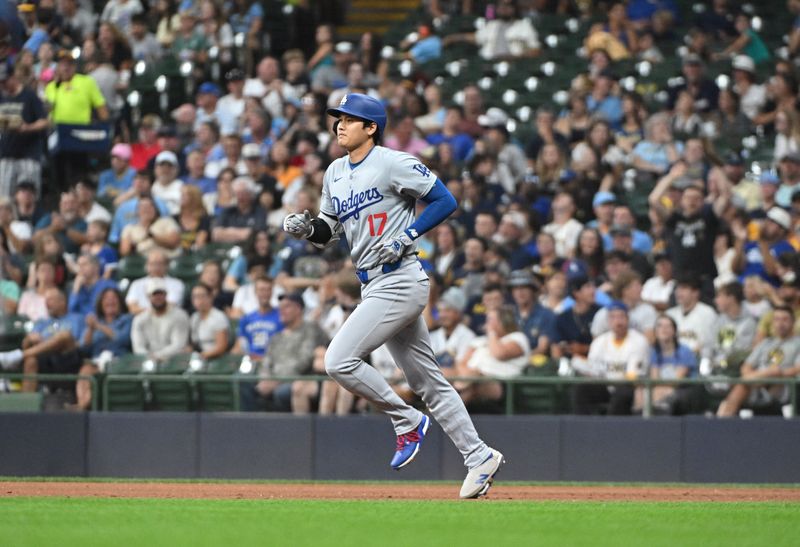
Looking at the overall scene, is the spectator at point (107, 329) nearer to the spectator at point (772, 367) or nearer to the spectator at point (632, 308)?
the spectator at point (632, 308)

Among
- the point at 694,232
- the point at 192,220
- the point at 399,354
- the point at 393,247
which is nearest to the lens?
the point at 393,247

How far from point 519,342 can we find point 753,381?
5.94ft

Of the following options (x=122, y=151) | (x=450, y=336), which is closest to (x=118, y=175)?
(x=122, y=151)

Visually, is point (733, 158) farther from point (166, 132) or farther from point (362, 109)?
point (362, 109)

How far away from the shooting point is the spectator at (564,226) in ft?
43.4

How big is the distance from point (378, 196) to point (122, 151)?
28.2ft

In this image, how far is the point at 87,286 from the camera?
13461mm

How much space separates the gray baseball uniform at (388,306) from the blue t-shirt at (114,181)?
799 centimetres

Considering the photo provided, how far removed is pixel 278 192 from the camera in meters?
14.7

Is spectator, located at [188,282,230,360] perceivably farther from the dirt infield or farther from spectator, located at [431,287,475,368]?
the dirt infield

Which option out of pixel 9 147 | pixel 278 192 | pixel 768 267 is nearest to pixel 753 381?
pixel 768 267

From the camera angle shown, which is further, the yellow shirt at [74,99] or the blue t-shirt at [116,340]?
the yellow shirt at [74,99]

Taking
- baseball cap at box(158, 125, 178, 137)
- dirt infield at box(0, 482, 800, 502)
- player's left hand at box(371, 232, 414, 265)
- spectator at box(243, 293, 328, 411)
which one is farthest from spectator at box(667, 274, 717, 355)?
baseball cap at box(158, 125, 178, 137)

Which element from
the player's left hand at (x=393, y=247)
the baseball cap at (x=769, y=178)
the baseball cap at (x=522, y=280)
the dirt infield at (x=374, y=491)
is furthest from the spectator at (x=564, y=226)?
the player's left hand at (x=393, y=247)
